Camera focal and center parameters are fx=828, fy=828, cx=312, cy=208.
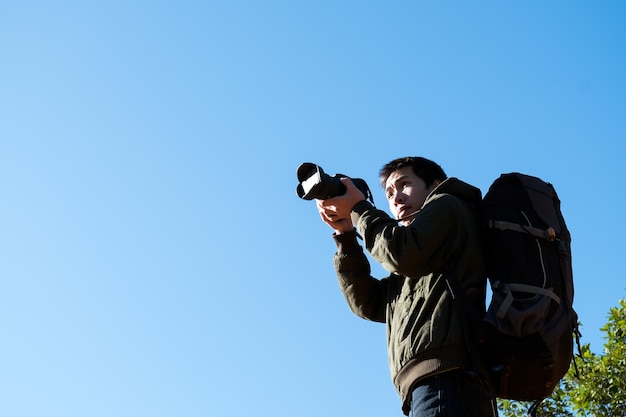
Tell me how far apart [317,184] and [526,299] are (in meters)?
1.25

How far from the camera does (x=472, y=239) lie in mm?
3943

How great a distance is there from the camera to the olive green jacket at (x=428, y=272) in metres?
3.62

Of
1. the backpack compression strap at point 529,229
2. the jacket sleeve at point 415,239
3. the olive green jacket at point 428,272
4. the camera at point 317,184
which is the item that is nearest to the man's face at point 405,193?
the camera at point 317,184

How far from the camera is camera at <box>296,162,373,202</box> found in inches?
170

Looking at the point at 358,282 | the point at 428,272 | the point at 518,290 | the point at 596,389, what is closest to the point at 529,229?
the point at 518,290

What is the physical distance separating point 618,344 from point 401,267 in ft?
25.6

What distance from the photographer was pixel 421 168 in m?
4.84

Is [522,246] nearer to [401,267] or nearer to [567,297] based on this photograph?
[567,297]

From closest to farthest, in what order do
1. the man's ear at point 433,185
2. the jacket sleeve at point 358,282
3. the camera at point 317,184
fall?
the camera at point 317,184
the jacket sleeve at point 358,282
the man's ear at point 433,185

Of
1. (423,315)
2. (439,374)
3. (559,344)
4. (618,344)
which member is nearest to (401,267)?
(423,315)

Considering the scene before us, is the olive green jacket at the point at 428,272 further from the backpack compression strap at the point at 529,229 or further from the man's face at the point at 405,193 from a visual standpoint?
the man's face at the point at 405,193

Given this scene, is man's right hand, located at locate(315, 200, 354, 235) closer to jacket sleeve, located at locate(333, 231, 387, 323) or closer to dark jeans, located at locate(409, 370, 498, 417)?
jacket sleeve, located at locate(333, 231, 387, 323)

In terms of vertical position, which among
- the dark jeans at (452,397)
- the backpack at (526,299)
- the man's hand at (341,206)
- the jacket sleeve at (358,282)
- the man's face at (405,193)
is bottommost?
the dark jeans at (452,397)

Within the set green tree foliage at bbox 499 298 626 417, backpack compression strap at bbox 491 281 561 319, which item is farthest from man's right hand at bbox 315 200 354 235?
green tree foliage at bbox 499 298 626 417
